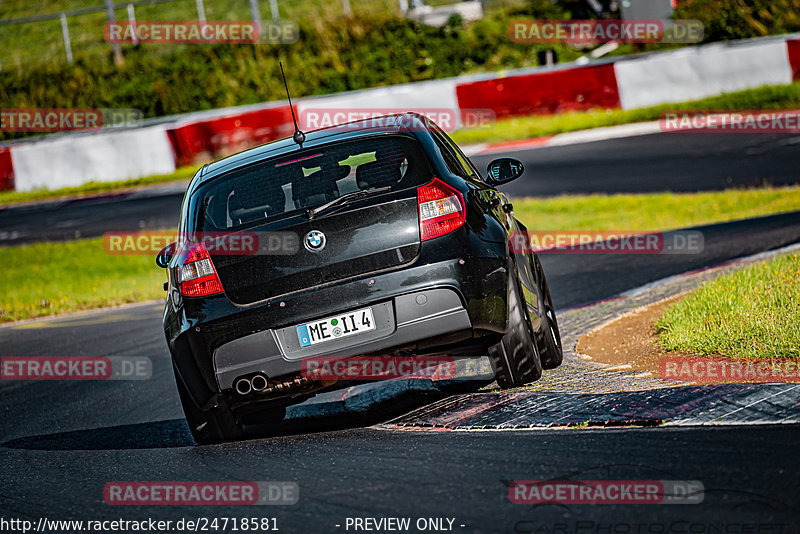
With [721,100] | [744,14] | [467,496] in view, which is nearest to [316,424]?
[467,496]

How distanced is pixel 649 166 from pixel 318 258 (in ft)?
43.4

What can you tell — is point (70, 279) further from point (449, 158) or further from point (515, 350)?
point (515, 350)

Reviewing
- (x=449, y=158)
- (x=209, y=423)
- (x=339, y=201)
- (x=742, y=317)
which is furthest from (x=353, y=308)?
(x=742, y=317)

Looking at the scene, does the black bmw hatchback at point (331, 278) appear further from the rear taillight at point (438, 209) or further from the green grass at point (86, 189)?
the green grass at point (86, 189)

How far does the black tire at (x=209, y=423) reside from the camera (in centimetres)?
589

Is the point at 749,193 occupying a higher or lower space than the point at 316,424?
lower

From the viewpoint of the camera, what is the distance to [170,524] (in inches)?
174

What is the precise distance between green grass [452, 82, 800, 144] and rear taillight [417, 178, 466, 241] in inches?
669

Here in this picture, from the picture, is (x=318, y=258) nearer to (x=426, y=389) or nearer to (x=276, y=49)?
(x=426, y=389)

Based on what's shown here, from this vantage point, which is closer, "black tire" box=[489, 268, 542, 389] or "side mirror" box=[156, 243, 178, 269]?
"black tire" box=[489, 268, 542, 389]

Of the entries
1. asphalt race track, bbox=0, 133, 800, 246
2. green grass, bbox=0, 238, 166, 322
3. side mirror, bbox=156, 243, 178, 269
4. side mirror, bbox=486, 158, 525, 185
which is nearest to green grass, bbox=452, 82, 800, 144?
asphalt race track, bbox=0, 133, 800, 246

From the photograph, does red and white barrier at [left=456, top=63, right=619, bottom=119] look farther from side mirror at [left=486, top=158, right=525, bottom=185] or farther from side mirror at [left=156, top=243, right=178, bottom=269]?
side mirror at [left=156, top=243, right=178, bottom=269]

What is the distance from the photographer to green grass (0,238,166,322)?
1362 cm

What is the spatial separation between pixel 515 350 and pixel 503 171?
1.30 metres
